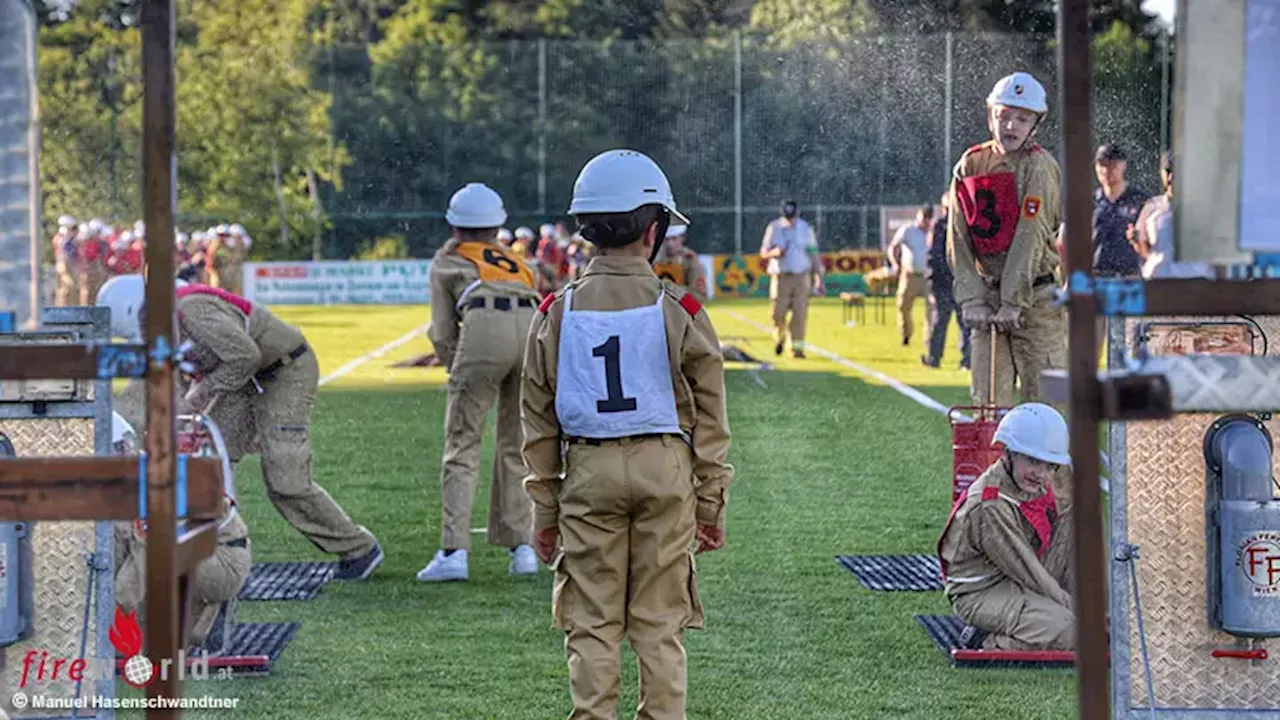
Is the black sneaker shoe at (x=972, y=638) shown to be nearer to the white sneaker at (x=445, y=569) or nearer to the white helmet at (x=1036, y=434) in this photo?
the white helmet at (x=1036, y=434)

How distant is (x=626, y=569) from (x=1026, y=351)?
3.70m

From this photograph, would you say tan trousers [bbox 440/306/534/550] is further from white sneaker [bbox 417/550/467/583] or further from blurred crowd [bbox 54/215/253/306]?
blurred crowd [bbox 54/215/253/306]

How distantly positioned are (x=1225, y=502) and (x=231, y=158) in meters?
36.6

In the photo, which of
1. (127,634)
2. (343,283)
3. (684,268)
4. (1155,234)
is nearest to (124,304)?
(127,634)

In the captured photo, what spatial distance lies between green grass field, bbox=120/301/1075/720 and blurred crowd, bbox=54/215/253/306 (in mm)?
19081

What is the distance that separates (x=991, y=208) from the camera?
8.79m

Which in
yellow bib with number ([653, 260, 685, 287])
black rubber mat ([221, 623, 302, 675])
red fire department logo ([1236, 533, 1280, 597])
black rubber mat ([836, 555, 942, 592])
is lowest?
black rubber mat ([221, 623, 302, 675])

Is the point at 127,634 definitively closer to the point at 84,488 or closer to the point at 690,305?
the point at 690,305

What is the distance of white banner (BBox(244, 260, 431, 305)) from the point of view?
40.9 metres

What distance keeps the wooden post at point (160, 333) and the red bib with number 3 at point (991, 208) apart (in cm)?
552

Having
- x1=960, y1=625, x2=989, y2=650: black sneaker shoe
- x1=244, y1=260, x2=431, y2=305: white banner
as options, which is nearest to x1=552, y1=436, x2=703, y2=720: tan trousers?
x1=960, y1=625, x2=989, y2=650: black sneaker shoe

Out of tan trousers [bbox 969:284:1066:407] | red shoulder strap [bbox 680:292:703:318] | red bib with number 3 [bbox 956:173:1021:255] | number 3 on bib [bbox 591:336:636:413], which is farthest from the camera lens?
tan trousers [bbox 969:284:1066:407]

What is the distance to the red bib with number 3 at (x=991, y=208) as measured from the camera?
28.7ft

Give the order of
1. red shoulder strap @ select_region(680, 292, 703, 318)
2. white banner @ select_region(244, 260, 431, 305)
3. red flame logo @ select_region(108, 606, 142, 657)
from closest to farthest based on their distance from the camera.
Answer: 1. red shoulder strap @ select_region(680, 292, 703, 318)
2. red flame logo @ select_region(108, 606, 142, 657)
3. white banner @ select_region(244, 260, 431, 305)
